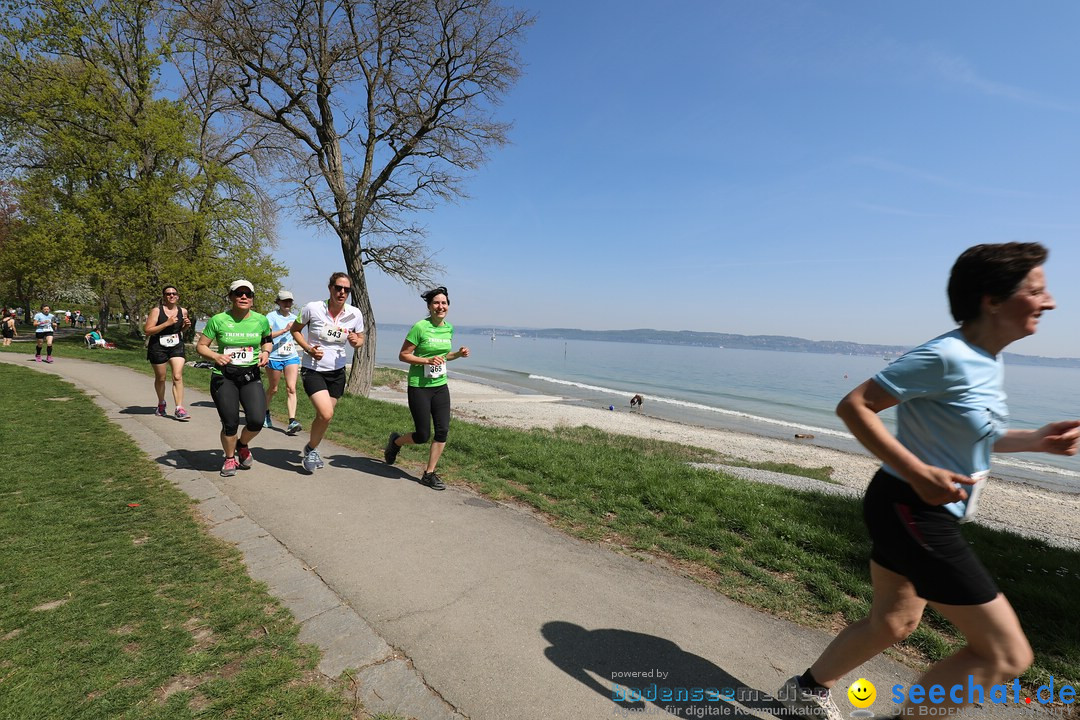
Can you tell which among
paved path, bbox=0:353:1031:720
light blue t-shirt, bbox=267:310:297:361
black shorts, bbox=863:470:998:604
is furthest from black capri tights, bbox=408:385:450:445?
light blue t-shirt, bbox=267:310:297:361

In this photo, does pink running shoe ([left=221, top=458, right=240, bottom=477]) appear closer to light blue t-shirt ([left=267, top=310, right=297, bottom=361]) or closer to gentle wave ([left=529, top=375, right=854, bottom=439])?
light blue t-shirt ([left=267, top=310, right=297, bottom=361])

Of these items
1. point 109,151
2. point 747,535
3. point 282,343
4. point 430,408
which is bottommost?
point 747,535

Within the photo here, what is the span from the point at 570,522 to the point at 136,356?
21582 mm

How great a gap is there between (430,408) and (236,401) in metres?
2.08

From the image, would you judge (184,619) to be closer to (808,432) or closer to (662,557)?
(662,557)

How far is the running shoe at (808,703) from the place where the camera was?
2227 millimetres

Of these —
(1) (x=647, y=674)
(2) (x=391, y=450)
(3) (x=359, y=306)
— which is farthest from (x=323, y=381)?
(3) (x=359, y=306)

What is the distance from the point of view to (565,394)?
1403 inches

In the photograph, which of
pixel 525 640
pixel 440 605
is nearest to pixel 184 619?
pixel 440 605

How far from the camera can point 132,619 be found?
2680 millimetres

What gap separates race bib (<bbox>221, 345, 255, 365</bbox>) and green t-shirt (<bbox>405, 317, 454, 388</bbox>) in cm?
174

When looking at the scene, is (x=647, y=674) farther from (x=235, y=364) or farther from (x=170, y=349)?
(x=170, y=349)

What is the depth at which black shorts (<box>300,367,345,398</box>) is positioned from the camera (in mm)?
5781

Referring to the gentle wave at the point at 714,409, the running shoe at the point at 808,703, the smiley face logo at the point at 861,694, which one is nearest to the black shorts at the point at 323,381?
the running shoe at the point at 808,703
